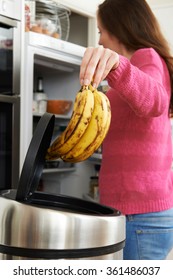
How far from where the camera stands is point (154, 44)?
3.59 ft

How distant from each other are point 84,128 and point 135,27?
0.51m

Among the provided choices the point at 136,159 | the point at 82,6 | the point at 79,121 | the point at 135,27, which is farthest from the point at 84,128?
the point at 82,6

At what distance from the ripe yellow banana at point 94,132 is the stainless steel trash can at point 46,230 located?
94 millimetres

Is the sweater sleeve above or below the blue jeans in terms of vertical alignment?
above

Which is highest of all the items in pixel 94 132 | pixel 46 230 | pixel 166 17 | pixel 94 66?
pixel 166 17

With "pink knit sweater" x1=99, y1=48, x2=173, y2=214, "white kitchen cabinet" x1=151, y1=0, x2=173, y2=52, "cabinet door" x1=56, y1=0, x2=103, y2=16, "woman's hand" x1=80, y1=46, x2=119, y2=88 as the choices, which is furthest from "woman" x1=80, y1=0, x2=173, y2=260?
"white kitchen cabinet" x1=151, y1=0, x2=173, y2=52

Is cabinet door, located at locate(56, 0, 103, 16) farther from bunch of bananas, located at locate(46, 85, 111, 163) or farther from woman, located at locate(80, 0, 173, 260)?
bunch of bananas, located at locate(46, 85, 111, 163)

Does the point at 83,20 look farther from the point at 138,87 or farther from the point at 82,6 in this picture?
the point at 138,87

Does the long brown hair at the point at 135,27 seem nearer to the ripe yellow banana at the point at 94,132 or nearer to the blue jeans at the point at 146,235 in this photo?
the blue jeans at the point at 146,235

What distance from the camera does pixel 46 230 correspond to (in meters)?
0.58

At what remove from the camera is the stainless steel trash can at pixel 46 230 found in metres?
0.58

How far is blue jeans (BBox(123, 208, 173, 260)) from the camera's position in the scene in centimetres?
100

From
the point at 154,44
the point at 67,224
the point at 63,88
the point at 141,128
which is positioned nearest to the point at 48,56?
the point at 63,88

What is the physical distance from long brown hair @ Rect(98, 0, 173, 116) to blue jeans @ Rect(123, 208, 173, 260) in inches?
11.5
